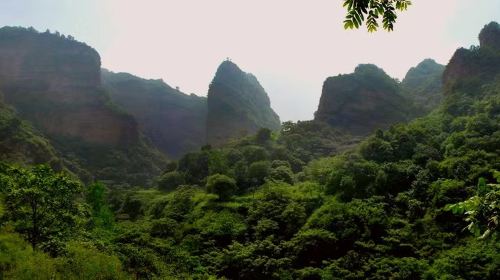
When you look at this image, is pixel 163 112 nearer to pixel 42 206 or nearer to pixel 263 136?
pixel 263 136

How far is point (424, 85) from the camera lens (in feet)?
346

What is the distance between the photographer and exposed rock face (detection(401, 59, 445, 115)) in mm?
91188

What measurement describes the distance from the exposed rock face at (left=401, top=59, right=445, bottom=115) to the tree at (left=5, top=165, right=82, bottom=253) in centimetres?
7635

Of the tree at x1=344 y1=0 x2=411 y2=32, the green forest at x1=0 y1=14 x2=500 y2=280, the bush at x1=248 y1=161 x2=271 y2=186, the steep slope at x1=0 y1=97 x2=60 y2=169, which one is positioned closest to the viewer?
the tree at x1=344 y1=0 x2=411 y2=32

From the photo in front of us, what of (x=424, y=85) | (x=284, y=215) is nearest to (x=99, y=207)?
(x=284, y=215)

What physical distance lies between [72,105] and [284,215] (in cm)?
7568

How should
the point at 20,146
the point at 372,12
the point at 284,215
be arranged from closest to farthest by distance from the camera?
the point at 372,12 → the point at 284,215 → the point at 20,146

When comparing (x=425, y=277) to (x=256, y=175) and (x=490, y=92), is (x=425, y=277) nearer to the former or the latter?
(x=256, y=175)

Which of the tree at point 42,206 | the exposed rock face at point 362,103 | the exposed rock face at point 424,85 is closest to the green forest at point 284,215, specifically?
the tree at point 42,206

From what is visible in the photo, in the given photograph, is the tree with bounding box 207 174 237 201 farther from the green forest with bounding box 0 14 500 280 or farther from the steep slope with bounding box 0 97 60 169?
the steep slope with bounding box 0 97 60 169

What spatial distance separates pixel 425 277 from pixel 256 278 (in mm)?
9740

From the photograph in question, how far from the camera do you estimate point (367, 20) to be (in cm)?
454

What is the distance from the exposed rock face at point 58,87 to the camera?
9362 cm

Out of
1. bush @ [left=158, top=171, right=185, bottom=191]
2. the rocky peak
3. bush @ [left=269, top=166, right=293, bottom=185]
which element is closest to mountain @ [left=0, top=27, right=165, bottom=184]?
bush @ [left=158, top=171, right=185, bottom=191]
